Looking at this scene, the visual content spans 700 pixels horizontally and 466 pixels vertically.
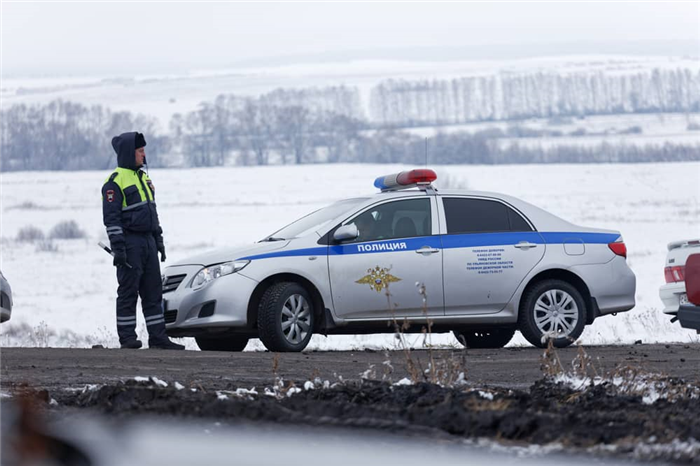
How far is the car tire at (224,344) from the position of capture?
1207 cm

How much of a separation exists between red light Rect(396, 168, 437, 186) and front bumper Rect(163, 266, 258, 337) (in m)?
2.11

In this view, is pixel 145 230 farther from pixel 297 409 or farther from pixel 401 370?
pixel 297 409

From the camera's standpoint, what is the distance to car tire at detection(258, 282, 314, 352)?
10.8 m

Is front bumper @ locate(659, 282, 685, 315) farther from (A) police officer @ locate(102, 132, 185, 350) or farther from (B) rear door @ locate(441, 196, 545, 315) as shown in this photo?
(A) police officer @ locate(102, 132, 185, 350)

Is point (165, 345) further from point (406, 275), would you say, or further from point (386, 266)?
point (406, 275)

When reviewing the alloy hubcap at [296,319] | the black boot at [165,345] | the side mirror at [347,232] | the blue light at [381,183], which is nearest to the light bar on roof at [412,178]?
the blue light at [381,183]

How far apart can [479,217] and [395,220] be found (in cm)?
88

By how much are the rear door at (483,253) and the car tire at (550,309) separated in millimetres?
217

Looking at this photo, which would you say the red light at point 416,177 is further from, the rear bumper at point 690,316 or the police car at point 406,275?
the rear bumper at point 690,316

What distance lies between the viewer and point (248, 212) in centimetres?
5562

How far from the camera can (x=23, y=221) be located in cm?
5488

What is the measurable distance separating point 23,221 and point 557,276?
46.2m

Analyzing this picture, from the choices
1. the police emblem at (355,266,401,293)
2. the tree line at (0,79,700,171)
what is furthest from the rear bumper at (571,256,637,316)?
the tree line at (0,79,700,171)

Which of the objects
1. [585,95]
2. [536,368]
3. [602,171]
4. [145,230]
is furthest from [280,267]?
[585,95]
